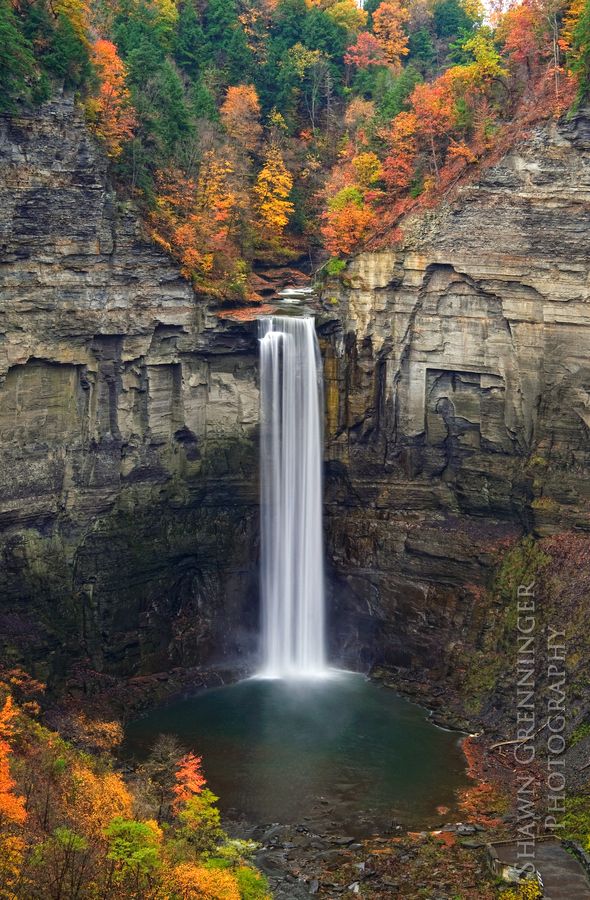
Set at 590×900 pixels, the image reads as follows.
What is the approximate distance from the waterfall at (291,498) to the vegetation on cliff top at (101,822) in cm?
974

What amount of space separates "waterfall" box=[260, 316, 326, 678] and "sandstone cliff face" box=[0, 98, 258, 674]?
0.81 meters

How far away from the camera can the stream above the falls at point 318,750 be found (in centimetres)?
3850

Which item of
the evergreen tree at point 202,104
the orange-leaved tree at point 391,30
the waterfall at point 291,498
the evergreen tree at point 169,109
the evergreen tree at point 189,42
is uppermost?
the orange-leaved tree at point 391,30

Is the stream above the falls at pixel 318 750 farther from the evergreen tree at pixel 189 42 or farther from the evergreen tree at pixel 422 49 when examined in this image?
the evergreen tree at pixel 422 49

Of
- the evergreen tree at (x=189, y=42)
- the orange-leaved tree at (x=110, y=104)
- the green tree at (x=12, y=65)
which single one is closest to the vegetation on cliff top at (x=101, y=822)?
the green tree at (x=12, y=65)

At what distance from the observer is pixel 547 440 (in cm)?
4722

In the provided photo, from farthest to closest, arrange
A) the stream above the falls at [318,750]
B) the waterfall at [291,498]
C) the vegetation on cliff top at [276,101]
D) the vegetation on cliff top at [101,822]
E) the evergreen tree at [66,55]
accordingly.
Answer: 1. the waterfall at [291,498]
2. the vegetation on cliff top at [276,101]
3. the evergreen tree at [66,55]
4. the stream above the falls at [318,750]
5. the vegetation on cliff top at [101,822]

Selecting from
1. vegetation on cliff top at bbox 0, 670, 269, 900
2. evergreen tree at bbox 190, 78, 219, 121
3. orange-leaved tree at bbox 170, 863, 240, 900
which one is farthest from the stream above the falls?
evergreen tree at bbox 190, 78, 219, 121

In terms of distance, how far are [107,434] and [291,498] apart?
324 inches

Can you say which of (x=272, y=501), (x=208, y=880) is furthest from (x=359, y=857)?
(x=272, y=501)

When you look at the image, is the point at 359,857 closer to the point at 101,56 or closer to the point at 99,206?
the point at 99,206

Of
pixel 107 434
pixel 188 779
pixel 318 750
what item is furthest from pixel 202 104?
pixel 188 779

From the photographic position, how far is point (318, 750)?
42281 millimetres

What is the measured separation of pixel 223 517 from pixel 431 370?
1039cm
